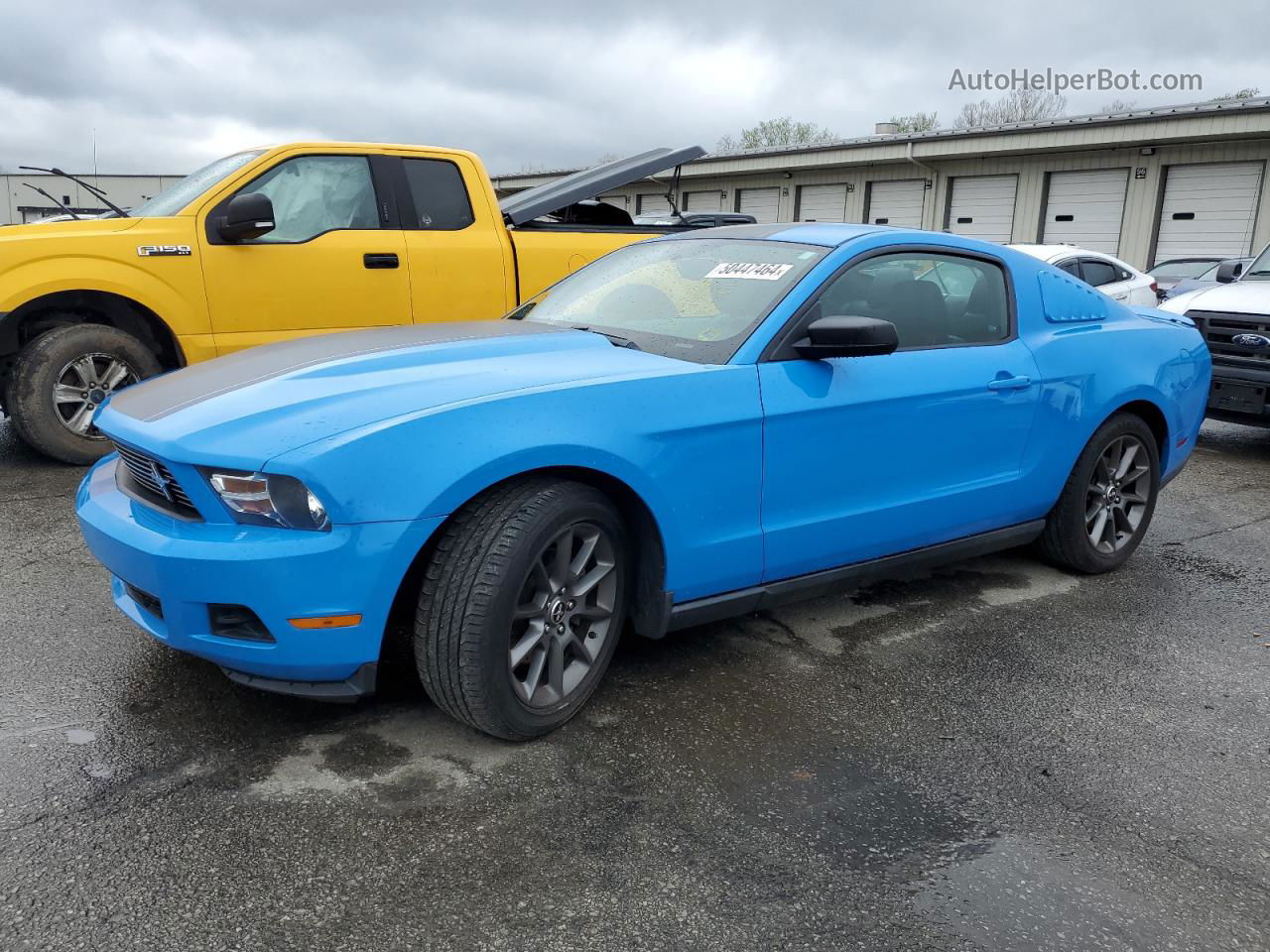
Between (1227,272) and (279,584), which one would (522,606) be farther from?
(1227,272)

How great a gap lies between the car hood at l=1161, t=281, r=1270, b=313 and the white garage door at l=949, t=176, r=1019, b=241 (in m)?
13.5

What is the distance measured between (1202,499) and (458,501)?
5477 mm

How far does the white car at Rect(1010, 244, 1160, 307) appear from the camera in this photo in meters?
9.77

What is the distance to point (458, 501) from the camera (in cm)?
260

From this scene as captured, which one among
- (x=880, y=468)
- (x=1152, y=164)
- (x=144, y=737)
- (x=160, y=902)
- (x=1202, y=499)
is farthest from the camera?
(x=1152, y=164)

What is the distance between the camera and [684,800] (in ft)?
8.59

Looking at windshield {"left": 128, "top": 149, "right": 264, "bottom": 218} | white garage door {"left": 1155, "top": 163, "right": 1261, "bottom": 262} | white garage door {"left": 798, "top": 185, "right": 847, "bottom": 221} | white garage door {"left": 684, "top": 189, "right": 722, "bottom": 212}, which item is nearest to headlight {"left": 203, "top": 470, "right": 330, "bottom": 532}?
windshield {"left": 128, "top": 149, "right": 264, "bottom": 218}

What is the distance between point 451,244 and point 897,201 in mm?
19694

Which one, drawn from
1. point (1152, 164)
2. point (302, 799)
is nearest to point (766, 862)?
point (302, 799)

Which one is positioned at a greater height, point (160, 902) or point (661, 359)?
point (661, 359)

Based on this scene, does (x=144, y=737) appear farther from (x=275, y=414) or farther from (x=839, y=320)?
(x=839, y=320)

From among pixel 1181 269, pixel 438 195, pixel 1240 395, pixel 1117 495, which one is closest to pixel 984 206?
pixel 1181 269

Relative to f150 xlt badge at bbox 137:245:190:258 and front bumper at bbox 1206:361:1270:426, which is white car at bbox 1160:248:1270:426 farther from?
f150 xlt badge at bbox 137:245:190:258

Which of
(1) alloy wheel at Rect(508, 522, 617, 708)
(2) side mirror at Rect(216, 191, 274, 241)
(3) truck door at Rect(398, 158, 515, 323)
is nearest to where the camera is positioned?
(1) alloy wheel at Rect(508, 522, 617, 708)
